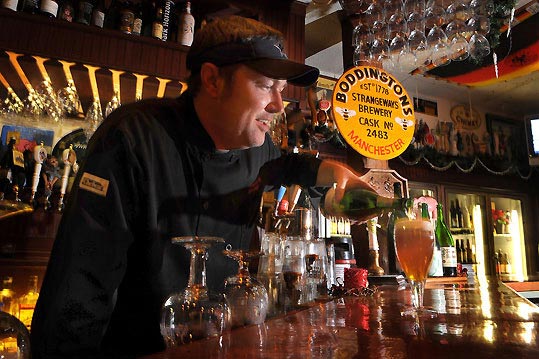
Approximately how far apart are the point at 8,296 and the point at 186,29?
2.11 m

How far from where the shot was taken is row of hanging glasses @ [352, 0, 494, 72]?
10.6 feet

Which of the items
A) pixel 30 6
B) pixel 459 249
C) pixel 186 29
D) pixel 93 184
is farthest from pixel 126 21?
pixel 459 249

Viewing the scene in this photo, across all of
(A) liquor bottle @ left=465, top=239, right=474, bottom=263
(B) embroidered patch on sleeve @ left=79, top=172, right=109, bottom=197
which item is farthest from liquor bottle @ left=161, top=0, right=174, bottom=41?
(A) liquor bottle @ left=465, top=239, right=474, bottom=263

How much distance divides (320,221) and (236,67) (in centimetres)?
376

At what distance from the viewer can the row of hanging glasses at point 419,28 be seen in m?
3.24

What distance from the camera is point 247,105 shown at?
1.48m

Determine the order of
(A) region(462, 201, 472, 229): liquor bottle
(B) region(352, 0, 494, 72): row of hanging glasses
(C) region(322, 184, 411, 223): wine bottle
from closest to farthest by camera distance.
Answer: (C) region(322, 184, 411, 223): wine bottle → (B) region(352, 0, 494, 72): row of hanging glasses → (A) region(462, 201, 472, 229): liquor bottle

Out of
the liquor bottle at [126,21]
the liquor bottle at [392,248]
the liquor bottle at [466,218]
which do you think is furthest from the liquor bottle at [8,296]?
the liquor bottle at [466,218]

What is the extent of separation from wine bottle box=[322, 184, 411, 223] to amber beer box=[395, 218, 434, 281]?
179 mm

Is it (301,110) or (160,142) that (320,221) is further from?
(160,142)

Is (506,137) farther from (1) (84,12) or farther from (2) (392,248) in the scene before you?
(1) (84,12)

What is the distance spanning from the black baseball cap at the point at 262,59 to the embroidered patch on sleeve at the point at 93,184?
547mm

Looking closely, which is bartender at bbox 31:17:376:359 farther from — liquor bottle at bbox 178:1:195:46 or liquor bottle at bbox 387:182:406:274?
liquor bottle at bbox 387:182:406:274

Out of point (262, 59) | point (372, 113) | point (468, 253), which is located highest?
point (372, 113)
